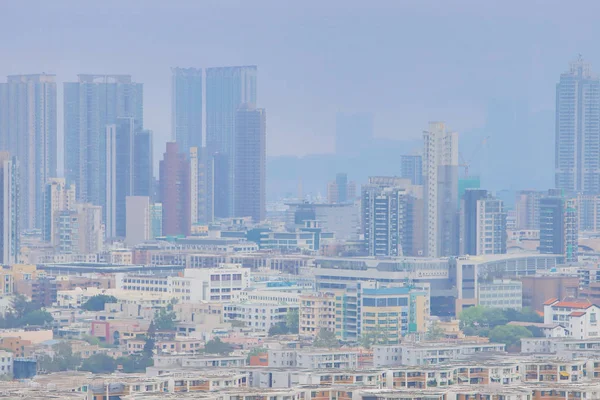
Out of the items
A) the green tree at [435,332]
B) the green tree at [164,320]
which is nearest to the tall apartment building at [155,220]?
the green tree at [164,320]

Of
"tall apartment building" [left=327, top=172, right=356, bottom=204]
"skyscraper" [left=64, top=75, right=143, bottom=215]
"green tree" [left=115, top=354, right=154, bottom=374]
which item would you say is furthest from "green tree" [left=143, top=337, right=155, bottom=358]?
"skyscraper" [left=64, top=75, right=143, bottom=215]

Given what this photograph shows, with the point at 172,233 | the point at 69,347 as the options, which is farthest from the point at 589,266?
the point at 172,233

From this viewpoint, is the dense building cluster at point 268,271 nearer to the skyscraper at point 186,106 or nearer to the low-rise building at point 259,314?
the low-rise building at point 259,314

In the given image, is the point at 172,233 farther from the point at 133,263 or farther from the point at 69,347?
the point at 69,347

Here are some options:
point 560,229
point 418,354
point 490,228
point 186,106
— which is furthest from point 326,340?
point 186,106

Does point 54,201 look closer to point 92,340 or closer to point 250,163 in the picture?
point 250,163

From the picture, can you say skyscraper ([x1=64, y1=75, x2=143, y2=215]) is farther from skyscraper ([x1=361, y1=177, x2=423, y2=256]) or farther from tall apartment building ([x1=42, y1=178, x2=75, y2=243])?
skyscraper ([x1=361, y1=177, x2=423, y2=256])
